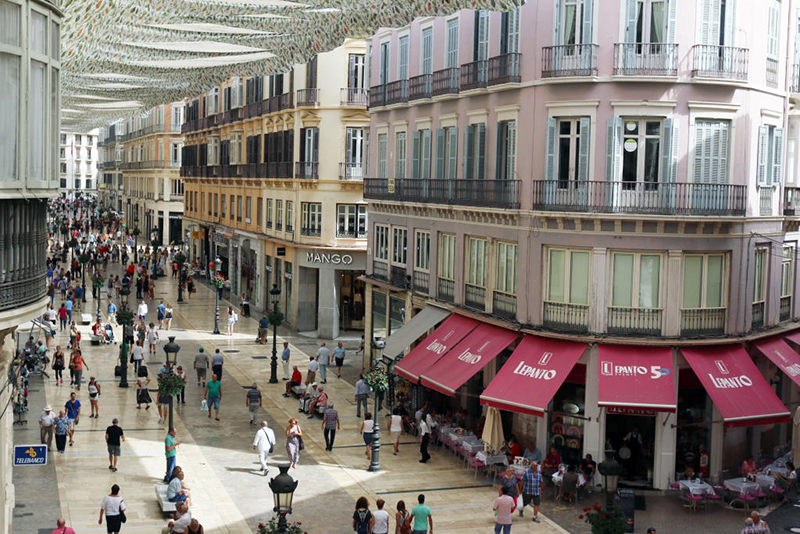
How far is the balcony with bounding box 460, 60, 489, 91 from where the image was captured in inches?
1154

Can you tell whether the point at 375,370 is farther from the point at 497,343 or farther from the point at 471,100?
the point at 471,100

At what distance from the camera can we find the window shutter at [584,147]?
1017 inches

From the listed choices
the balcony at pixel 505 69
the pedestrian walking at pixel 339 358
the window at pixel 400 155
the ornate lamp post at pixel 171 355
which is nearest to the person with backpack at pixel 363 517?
the ornate lamp post at pixel 171 355

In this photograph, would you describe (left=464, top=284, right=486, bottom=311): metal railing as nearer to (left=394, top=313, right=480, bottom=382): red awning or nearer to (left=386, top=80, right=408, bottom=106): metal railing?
(left=394, top=313, right=480, bottom=382): red awning

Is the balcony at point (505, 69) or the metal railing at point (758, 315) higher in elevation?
the balcony at point (505, 69)

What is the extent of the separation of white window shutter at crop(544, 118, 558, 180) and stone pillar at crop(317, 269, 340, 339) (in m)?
23.6

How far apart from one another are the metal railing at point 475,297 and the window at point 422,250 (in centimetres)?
290

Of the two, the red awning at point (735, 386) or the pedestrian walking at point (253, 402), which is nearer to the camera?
the red awning at point (735, 386)

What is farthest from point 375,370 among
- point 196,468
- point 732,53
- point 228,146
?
point 228,146

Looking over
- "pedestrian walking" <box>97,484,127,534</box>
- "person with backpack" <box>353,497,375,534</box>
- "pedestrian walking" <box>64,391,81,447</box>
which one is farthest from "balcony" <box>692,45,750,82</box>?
"pedestrian walking" <box>64,391,81,447</box>

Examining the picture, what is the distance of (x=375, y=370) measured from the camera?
91.4 feet

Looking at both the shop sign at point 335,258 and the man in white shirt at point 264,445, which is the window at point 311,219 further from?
the man in white shirt at point 264,445

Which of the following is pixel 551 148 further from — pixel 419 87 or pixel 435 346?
pixel 419 87

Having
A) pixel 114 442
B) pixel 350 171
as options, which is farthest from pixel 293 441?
pixel 350 171
